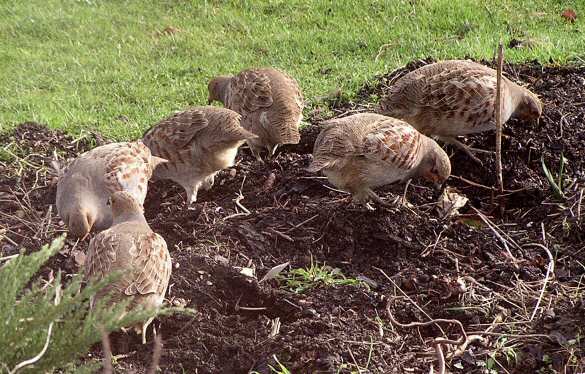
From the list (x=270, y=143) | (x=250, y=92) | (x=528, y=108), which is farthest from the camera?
(x=250, y=92)

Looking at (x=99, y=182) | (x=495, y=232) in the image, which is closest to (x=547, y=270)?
(x=495, y=232)

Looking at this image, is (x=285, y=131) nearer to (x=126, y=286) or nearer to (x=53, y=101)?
(x=126, y=286)

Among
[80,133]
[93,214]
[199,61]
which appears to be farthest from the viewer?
[199,61]

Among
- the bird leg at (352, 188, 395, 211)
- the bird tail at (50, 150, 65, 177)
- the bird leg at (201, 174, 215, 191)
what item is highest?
the bird leg at (352, 188, 395, 211)

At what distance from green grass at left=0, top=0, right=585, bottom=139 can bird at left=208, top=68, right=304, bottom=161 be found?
3.38 feet

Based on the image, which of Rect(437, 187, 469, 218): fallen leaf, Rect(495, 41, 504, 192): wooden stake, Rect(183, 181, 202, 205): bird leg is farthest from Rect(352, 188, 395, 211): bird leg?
Rect(183, 181, 202, 205): bird leg

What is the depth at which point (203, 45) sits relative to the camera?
428 inches

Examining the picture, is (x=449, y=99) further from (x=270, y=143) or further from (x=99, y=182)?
(x=99, y=182)

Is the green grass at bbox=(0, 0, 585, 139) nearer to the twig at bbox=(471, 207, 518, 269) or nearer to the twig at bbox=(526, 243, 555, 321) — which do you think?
the twig at bbox=(471, 207, 518, 269)

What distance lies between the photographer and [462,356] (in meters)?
4.37

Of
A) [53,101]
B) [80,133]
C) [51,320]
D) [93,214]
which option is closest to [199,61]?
[53,101]

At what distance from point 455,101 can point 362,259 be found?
6.65 ft

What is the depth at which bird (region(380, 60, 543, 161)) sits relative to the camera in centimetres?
691

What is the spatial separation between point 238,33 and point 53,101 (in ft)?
8.76
